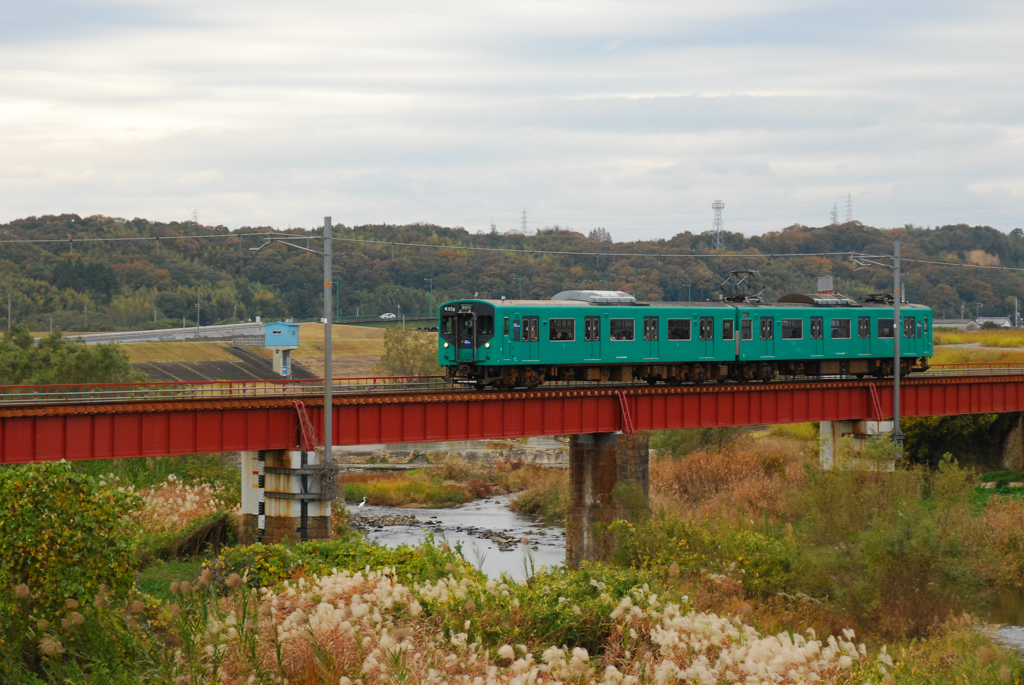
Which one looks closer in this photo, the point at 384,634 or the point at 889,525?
the point at 384,634

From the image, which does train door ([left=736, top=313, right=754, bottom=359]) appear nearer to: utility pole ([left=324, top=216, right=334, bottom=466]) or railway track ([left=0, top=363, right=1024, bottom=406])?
railway track ([left=0, top=363, right=1024, bottom=406])

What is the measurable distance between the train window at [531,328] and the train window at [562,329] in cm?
50

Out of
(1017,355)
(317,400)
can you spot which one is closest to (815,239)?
(1017,355)

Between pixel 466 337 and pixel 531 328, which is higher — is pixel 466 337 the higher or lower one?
the lower one

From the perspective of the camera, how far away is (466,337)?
3884 centimetres

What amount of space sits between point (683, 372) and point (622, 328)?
480cm

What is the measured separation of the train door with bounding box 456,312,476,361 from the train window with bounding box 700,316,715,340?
10153 mm

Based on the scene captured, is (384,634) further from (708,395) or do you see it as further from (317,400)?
(708,395)

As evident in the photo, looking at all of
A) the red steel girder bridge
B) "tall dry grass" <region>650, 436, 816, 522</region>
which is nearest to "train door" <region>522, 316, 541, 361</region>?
the red steel girder bridge

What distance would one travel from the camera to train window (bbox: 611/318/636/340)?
40.8 metres

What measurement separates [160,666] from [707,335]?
107ft

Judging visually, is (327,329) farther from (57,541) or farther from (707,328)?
(707,328)

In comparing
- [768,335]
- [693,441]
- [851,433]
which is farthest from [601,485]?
[693,441]

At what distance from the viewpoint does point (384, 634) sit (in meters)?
13.3
